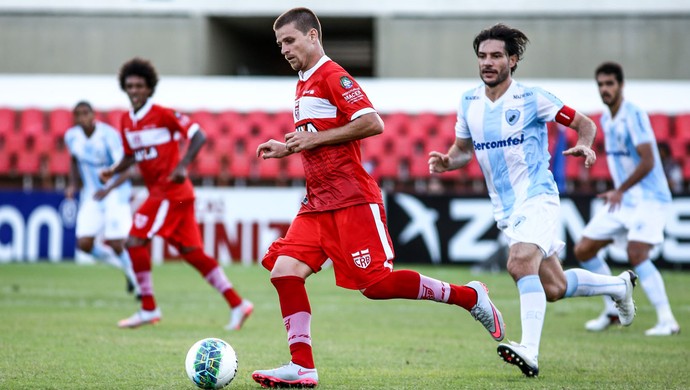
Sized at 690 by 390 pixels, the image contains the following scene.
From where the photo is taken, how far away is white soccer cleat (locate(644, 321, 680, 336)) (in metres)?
9.21

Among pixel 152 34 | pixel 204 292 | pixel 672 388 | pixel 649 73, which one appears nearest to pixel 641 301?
pixel 204 292

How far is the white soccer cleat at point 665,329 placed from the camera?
30.2 ft

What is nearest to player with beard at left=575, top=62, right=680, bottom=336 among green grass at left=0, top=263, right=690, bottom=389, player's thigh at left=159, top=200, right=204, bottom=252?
green grass at left=0, top=263, right=690, bottom=389

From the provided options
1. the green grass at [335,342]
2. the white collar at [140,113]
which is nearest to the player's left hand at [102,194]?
the green grass at [335,342]

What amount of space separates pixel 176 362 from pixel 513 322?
419cm

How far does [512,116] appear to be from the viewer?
266 inches

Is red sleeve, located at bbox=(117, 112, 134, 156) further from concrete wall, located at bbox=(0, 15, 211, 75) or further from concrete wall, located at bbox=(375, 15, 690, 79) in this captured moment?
concrete wall, located at bbox=(375, 15, 690, 79)

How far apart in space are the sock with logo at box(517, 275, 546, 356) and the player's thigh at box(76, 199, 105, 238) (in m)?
7.19

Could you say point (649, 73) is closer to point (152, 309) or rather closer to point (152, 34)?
point (152, 34)

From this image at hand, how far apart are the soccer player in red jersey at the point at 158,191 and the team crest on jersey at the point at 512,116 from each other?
375 cm

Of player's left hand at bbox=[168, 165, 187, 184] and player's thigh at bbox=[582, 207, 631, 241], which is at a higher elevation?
player's left hand at bbox=[168, 165, 187, 184]

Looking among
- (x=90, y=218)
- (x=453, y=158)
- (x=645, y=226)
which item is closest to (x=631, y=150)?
(x=645, y=226)

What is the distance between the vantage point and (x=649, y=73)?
2459 centimetres

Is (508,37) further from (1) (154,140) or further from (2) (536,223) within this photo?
(1) (154,140)
